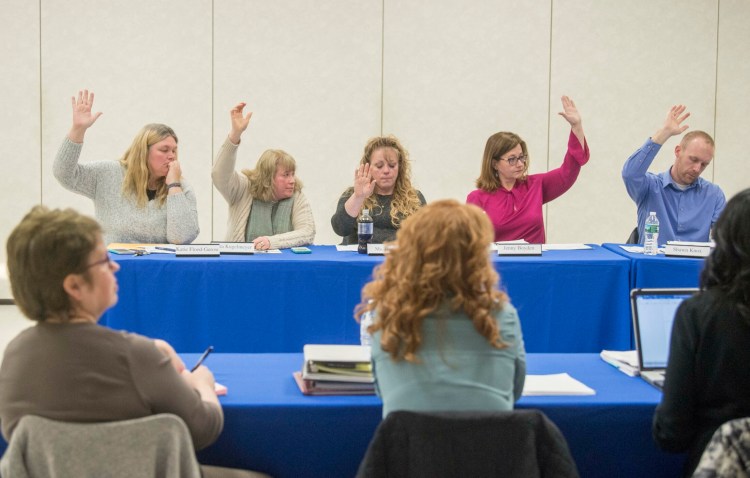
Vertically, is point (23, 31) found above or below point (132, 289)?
above

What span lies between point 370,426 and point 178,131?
16.3 ft

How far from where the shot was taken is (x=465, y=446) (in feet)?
5.33

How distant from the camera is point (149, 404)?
171cm

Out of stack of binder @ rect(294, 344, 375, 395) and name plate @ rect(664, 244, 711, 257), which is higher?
name plate @ rect(664, 244, 711, 257)

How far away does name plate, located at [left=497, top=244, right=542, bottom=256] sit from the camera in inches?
158

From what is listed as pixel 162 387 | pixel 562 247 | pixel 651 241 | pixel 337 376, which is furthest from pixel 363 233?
pixel 162 387

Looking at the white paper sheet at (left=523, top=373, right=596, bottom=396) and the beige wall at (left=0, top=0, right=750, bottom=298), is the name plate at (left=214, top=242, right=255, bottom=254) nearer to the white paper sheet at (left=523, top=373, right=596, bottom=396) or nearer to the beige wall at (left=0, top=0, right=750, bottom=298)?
the white paper sheet at (left=523, top=373, right=596, bottom=396)

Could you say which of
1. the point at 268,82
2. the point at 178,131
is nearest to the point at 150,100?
the point at 178,131

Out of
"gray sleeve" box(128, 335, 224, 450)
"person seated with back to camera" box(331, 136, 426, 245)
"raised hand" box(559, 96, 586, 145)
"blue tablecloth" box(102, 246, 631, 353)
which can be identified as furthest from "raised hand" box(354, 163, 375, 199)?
"gray sleeve" box(128, 335, 224, 450)

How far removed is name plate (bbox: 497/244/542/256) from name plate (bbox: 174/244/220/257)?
1.34 meters

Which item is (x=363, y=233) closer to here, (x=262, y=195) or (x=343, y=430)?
(x=262, y=195)

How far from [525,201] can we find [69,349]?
11.1 ft

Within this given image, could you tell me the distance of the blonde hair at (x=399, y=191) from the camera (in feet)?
14.5

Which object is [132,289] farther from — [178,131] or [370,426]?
[178,131]
